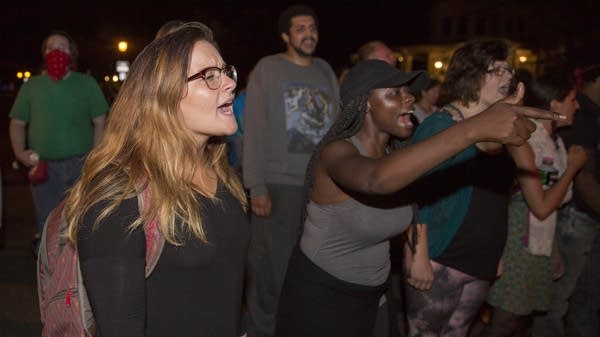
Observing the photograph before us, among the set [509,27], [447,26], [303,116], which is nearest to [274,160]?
[303,116]

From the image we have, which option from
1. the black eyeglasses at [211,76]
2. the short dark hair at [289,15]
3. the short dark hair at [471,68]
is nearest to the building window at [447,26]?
the short dark hair at [289,15]

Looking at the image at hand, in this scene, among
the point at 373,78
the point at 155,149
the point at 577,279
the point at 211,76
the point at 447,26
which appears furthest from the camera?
the point at 447,26

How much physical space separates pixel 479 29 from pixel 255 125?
6733 centimetres

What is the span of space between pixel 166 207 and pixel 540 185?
8.75ft

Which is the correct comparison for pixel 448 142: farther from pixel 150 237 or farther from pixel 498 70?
pixel 498 70

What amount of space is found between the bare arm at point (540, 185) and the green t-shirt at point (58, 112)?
12.5 feet

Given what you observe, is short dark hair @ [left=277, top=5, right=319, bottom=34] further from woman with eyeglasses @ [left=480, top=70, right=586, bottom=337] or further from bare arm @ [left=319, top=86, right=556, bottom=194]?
bare arm @ [left=319, top=86, right=556, bottom=194]

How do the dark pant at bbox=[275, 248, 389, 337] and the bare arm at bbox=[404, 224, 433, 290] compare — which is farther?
the bare arm at bbox=[404, 224, 433, 290]

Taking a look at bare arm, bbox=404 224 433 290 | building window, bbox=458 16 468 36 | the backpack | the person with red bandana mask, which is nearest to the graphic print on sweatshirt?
bare arm, bbox=404 224 433 290

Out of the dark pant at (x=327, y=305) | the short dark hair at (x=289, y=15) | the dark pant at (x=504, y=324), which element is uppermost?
the short dark hair at (x=289, y=15)

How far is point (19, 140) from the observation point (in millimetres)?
5547

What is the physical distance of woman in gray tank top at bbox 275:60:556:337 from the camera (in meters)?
2.96

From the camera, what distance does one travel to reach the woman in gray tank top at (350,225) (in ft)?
9.71

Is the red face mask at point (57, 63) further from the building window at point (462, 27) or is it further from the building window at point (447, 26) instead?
the building window at point (447, 26)
